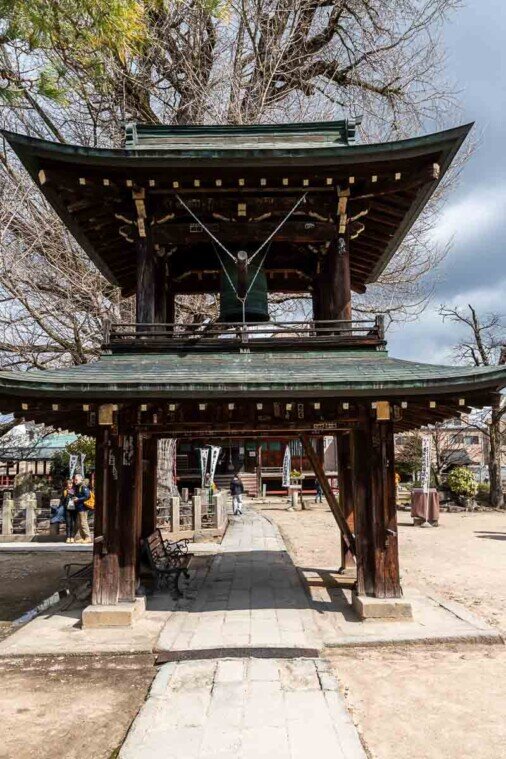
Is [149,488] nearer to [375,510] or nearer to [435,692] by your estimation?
[375,510]

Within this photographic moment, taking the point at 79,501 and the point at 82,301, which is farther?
the point at 82,301

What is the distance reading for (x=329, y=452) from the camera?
4338 centimetres

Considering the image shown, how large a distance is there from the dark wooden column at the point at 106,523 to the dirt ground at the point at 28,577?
8.56 ft

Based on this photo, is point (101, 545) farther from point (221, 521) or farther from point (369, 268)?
point (221, 521)

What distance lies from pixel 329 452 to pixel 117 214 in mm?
36048

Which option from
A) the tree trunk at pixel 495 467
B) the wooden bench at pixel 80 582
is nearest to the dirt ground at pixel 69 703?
the wooden bench at pixel 80 582

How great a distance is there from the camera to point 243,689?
568 cm

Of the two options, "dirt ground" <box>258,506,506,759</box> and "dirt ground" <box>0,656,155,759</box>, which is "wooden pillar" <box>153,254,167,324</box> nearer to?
"dirt ground" <box>0,656,155,759</box>

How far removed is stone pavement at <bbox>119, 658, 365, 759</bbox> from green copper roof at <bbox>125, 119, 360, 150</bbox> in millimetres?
8623

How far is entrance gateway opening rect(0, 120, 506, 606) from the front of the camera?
7.64m

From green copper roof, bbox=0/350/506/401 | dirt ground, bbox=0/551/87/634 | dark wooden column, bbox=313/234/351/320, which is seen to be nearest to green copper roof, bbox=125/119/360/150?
dark wooden column, bbox=313/234/351/320

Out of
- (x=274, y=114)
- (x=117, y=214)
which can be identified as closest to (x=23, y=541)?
(x=117, y=214)

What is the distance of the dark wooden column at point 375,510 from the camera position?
8.18 meters

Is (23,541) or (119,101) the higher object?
(119,101)
